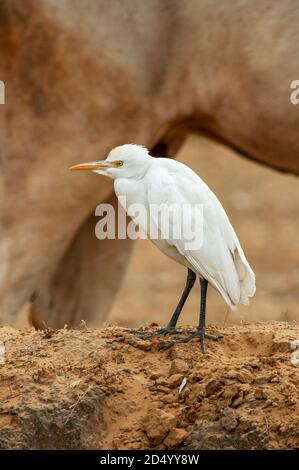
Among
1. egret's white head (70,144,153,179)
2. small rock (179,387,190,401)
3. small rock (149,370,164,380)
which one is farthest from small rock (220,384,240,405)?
egret's white head (70,144,153,179)

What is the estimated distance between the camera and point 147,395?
4.16 m

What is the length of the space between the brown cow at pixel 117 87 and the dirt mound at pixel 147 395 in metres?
2.11

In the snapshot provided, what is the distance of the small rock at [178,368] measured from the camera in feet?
13.8

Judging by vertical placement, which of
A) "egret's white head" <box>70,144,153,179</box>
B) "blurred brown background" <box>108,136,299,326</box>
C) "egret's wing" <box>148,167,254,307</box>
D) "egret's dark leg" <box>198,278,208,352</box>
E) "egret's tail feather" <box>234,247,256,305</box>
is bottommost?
"blurred brown background" <box>108,136,299,326</box>

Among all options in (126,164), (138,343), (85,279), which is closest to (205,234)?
(126,164)

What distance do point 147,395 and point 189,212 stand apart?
0.65m

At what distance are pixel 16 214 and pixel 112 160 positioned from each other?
2.27m

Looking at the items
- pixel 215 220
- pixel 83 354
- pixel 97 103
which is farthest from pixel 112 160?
pixel 97 103

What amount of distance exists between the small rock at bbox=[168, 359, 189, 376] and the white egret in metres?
0.13

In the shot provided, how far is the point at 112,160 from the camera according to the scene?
A: 432 centimetres

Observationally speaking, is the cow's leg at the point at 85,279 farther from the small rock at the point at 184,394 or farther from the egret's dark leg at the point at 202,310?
the small rock at the point at 184,394

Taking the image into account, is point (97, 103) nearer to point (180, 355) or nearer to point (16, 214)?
point (16, 214)

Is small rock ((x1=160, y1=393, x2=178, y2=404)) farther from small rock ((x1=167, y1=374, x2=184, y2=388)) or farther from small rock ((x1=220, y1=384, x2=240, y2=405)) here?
small rock ((x1=220, y1=384, x2=240, y2=405))

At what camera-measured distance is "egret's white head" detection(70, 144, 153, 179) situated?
14.1 feet
